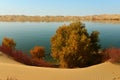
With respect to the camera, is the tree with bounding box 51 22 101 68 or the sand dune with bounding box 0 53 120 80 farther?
the tree with bounding box 51 22 101 68

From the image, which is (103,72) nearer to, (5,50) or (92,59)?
(5,50)

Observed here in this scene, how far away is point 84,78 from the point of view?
15.3m

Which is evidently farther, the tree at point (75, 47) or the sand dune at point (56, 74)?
the tree at point (75, 47)

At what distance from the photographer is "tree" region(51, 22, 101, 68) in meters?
36.6

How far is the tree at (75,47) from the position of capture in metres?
36.6

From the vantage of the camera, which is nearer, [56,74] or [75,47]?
[56,74]

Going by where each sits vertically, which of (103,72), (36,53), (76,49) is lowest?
(36,53)

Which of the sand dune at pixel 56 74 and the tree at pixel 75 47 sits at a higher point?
the sand dune at pixel 56 74

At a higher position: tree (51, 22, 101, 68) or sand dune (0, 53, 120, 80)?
sand dune (0, 53, 120, 80)

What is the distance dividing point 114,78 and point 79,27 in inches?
897

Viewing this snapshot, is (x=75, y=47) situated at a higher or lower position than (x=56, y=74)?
lower

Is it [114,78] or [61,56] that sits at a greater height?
[114,78]

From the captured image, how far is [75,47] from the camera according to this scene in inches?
1443

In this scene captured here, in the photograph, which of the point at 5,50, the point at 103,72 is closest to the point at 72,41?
the point at 5,50
